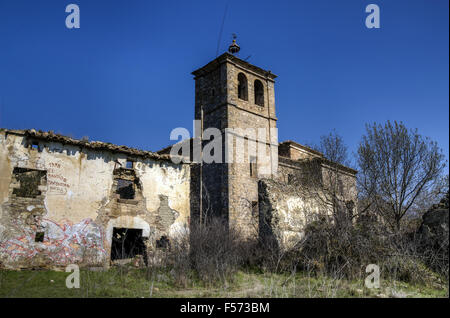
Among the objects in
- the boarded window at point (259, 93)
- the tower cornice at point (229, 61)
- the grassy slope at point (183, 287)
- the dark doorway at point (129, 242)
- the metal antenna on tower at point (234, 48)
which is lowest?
the grassy slope at point (183, 287)

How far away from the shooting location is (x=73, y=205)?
10664 mm

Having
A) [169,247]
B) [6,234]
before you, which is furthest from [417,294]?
[6,234]

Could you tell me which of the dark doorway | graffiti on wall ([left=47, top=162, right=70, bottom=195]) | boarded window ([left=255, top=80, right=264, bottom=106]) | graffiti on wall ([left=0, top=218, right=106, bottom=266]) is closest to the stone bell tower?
boarded window ([left=255, top=80, right=264, bottom=106])

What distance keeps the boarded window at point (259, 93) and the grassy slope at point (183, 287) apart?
42.7 feet

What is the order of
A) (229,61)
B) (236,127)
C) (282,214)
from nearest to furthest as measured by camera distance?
1. (282,214)
2. (236,127)
3. (229,61)

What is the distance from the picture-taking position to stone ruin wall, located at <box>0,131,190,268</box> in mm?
9750

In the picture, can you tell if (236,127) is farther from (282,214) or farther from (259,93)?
(282,214)

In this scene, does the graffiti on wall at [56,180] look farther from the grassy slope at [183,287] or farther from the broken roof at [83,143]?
the grassy slope at [183,287]

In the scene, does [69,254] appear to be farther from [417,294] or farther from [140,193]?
[417,294]

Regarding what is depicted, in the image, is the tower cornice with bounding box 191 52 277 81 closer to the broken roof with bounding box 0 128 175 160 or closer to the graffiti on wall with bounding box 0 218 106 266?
the broken roof with bounding box 0 128 175 160

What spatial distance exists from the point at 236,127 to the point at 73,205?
9.70m

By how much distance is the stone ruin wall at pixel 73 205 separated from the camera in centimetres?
975

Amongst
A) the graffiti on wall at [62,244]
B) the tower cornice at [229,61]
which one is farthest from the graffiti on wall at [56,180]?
the tower cornice at [229,61]

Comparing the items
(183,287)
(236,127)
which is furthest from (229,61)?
(183,287)
